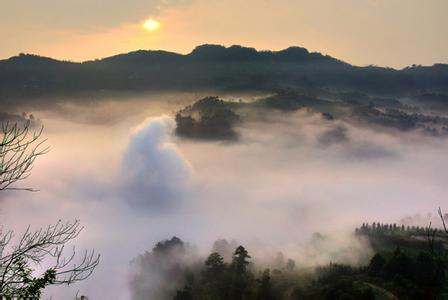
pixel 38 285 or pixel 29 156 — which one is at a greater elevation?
pixel 29 156

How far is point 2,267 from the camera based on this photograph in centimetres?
1958

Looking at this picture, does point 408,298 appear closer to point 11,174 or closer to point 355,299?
point 355,299

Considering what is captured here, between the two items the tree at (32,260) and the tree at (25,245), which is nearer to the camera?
the tree at (25,245)

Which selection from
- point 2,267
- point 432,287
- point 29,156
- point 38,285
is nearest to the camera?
point 432,287

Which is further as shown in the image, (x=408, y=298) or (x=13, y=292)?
(x=408, y=298)

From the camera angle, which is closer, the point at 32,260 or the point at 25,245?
the point at 25,245

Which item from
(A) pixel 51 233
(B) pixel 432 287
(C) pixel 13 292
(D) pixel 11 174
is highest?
(D) pixel 11 174

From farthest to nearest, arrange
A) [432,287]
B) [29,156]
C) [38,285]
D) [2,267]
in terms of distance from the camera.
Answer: [38,285] < [2,267] < [29,156] < [432,287]

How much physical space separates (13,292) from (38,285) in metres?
2.12

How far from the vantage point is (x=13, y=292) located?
66.8ft

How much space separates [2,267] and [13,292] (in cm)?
156

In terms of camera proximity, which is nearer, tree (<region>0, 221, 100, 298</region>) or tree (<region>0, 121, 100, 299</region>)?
tree (<region>0, 121, 100, 299</region>)

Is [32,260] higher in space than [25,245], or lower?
lower

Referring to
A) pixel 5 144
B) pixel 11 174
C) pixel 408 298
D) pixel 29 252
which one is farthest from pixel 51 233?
pixel 408 298
